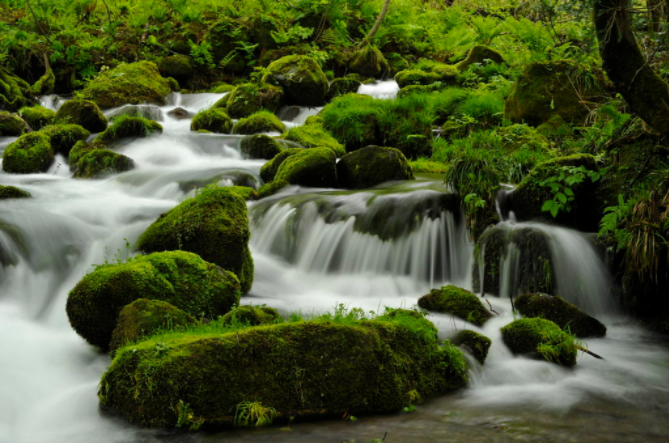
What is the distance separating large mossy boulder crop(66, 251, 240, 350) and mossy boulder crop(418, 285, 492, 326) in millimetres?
2053

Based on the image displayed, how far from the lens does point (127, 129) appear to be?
1305 cm

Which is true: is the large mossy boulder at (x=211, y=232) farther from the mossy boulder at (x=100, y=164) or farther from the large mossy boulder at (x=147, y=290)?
the mossy boulder at (x=100, y=164)

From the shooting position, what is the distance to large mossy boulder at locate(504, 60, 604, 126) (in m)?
11.2

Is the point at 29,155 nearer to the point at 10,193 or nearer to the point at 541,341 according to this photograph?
the point at 10,193

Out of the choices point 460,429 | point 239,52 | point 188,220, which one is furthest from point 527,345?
point 239,52

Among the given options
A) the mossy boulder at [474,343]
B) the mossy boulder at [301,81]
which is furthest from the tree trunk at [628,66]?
the mossy boulder at [301,81]

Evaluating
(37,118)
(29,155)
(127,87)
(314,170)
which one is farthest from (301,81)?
(29,155)

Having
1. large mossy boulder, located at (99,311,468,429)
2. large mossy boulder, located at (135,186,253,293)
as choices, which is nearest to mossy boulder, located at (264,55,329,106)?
large mossy boulder, located at (135,186,253,293)

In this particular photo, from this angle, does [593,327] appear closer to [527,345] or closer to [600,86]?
[527,345]

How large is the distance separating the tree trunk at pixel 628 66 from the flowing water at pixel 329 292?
2.08 meters

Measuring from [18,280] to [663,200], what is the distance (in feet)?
23.2

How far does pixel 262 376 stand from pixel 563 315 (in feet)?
11.1

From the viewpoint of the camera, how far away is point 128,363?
12.6 ft

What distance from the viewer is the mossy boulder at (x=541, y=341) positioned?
4930 millimetres
